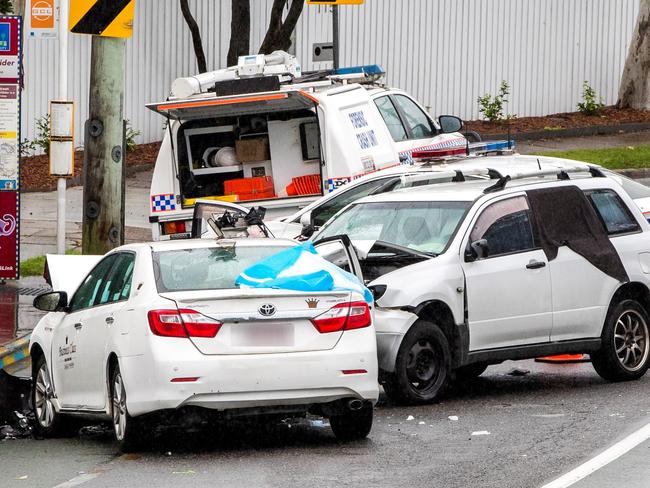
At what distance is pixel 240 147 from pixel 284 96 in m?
1.49

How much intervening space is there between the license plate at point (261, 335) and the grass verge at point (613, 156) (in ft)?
55.5

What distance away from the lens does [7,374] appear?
11.7 metres

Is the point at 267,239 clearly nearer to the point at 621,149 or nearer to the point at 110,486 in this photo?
the point at 110,486

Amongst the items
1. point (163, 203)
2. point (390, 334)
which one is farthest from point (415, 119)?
point (390, 334)

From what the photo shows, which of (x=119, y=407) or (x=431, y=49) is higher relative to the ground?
(x=431, y=49)

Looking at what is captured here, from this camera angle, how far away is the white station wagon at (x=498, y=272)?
10797 millimetres

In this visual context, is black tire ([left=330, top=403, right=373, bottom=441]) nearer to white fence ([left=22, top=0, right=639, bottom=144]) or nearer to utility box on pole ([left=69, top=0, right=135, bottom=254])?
utility box on pole ([left=69, top=0, right=135, bottom=254])

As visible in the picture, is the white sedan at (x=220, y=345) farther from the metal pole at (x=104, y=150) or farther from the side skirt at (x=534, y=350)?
the metal pole at (x=104, y=150)

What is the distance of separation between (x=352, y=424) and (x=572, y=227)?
3.31 m

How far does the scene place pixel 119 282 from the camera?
9648 millimetres

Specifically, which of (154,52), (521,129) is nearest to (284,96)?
(154,52)

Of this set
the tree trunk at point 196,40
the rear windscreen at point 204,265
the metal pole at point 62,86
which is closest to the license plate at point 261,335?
the rear windscreen at point 204,265

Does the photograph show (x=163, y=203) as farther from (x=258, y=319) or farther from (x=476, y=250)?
(x=258, y=319)

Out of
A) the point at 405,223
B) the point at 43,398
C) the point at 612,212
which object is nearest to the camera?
the point at 43,398
